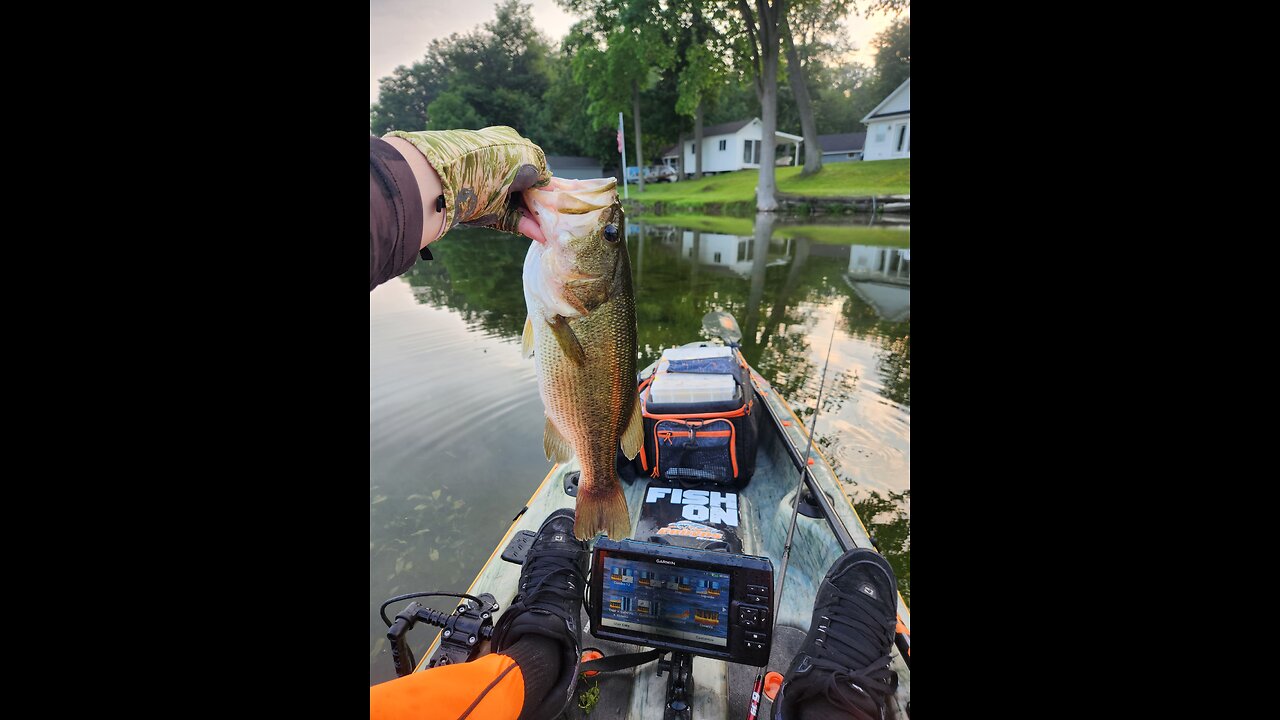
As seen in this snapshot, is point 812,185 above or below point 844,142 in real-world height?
below

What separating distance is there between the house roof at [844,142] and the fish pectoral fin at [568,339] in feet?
128

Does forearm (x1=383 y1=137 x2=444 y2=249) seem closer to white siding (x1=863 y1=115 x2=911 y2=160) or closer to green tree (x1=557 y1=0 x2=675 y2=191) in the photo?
green tree (x1=557 y1=0 x2=675 y2=191)

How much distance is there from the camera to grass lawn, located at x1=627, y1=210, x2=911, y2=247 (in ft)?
53.5

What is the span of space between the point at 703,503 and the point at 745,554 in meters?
1.09

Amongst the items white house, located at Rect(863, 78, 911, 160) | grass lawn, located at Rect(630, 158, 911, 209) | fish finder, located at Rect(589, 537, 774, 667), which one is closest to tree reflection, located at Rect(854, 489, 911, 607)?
fish finder, located at Rect(589, 537, 774, 667)

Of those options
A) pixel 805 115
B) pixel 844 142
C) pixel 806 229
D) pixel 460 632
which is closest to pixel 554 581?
pixel 460 632

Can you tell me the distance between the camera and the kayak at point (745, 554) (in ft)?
6.27

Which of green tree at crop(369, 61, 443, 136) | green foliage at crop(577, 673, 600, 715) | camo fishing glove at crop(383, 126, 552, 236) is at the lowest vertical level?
green foliage at crop(577, 673, 600, 715)

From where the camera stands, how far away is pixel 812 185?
949 inches

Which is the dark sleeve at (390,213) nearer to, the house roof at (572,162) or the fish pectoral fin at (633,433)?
the fish pectoral fin at (633,433)

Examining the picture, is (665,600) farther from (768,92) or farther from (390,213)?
(768,92)

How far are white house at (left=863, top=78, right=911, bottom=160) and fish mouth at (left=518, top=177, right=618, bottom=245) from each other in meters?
30.4
